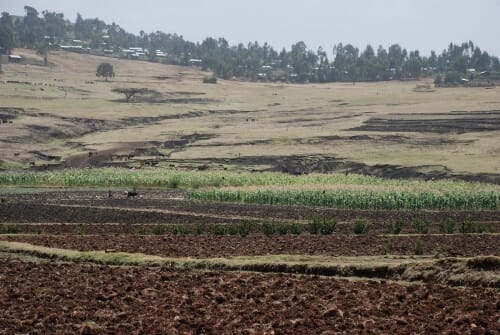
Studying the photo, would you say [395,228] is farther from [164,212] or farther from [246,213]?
[164,212]

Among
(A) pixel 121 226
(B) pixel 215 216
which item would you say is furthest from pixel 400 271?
(B) pixel 215 216

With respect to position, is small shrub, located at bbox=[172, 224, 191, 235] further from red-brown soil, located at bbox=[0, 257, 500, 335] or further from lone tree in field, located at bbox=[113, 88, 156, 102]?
lone tree in field, located at bbox=[113, 88, 156, 102]

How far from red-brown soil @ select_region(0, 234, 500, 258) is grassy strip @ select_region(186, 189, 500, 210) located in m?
20.1

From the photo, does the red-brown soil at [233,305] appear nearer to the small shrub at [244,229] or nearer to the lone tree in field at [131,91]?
the small shrub at [244,229]

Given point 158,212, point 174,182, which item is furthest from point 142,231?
point 174,182

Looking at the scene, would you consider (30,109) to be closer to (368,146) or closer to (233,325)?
(368,146)

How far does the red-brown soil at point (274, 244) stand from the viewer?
106 feet

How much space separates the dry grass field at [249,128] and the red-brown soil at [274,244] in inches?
1556

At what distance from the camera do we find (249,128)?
11725 centimetres

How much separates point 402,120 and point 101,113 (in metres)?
44.2

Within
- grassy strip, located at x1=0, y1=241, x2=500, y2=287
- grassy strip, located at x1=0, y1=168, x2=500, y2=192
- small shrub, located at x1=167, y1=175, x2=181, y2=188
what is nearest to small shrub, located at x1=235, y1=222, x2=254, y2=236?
grassy strip, located at x1=0, y1=241, x2=500, y2=287

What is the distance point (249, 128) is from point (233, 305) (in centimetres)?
9660

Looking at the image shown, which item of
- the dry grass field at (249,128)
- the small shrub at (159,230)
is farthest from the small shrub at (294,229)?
the dry grass field at (249,128)

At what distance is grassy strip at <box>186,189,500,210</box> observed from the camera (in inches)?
2276
